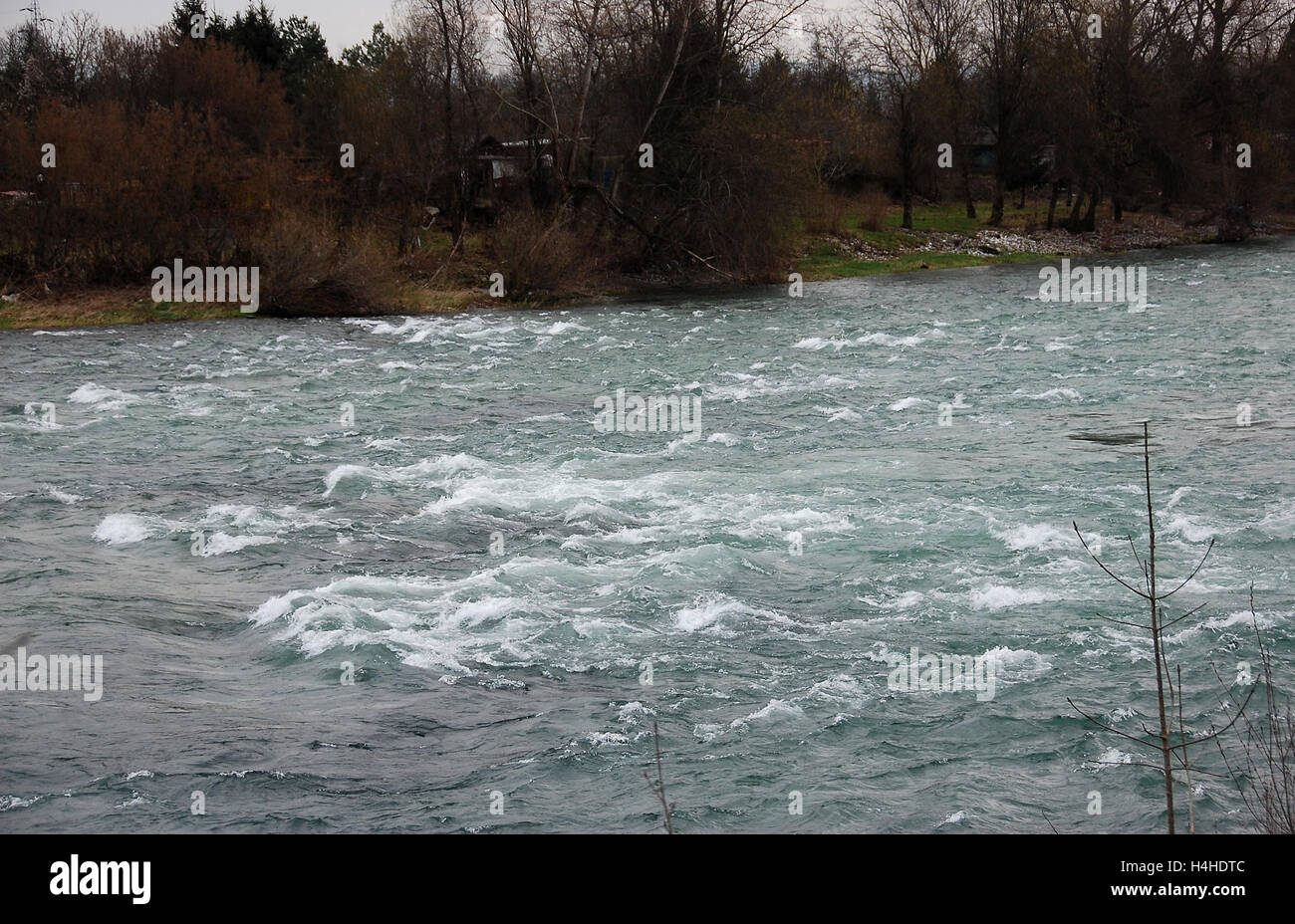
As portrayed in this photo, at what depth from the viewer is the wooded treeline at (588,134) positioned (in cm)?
3462

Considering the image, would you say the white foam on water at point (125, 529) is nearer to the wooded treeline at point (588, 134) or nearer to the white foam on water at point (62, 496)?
the white foam on water at point (62, 496)

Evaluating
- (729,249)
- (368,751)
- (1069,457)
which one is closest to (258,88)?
(729,249)

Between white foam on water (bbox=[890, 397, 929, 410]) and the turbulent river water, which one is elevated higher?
white foam on water (bbox=[890, 397, 929, 410])

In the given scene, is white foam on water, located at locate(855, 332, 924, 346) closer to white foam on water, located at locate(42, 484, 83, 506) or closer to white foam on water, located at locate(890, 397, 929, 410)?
white foam on water, located at locate(890, 397, 929, 410)

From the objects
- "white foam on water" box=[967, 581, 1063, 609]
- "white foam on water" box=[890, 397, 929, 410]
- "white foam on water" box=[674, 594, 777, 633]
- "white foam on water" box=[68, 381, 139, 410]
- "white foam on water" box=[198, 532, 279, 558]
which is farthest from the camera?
"white foam on water" box=[68, 381, 139, 410]

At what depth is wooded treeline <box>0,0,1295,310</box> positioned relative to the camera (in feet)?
114

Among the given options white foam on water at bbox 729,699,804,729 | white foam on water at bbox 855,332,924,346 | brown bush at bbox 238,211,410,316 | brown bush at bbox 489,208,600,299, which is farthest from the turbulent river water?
brown bush at bbox 489,208,600,299

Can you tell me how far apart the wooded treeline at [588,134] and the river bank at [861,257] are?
87cm

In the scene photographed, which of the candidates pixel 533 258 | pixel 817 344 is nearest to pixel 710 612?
pixel 817 344

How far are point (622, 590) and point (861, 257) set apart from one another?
36821 millimetres

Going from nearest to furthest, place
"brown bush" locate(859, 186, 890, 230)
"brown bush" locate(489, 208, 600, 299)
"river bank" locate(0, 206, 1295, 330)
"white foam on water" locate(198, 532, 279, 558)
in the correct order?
"white foam on water" locate(198, 532, 279, 558), "river bank" locate(0, 206, 1295, 330), "brown bush" locate(489, 208, 600, 299), "brown bush" locate(859, 186, 890, 230)

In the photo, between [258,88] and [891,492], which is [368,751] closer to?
[891,492]

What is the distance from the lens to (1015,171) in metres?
61.1

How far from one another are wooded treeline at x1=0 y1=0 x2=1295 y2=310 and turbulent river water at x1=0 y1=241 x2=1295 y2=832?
1213 centimetres
